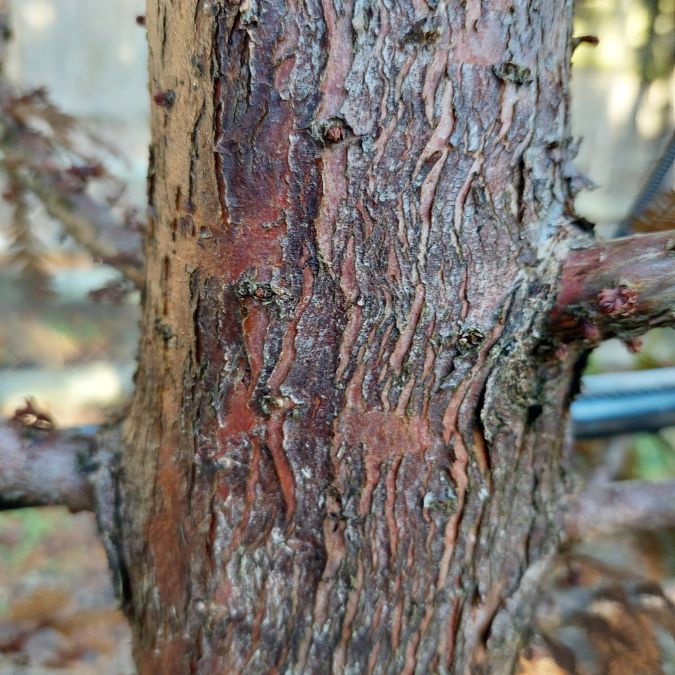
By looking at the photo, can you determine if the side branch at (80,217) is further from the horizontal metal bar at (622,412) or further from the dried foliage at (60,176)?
the horizontal metal bar at (622,412)

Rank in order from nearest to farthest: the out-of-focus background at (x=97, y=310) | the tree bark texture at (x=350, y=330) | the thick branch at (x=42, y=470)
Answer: the tree bark texture at (x=350, y=330) < the thick branch at (x=42, y=470) < the out-of-focus background at (x=97, y=310)

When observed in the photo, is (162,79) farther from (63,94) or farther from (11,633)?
(63,94)

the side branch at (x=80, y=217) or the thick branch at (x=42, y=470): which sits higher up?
the side branch at (x=80, y=217)

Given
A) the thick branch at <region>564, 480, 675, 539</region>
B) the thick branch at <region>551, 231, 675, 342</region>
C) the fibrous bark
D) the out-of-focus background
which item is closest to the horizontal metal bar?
the out-of-focus background

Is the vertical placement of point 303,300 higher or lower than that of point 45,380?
higher

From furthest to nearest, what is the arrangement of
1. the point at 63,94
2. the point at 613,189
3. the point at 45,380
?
the point at 613,189 < the point at 63,94 < the point at 45,380

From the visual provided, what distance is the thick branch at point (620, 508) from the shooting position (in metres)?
0.85

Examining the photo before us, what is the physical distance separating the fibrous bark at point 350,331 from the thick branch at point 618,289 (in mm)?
22

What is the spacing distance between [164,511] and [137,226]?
2.05 feet

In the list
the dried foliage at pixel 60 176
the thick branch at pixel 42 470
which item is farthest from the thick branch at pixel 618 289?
the dried foliage at pixel 60 176

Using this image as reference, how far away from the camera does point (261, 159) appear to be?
577mm

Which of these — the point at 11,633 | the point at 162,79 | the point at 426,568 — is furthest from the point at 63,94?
the point at 426,568

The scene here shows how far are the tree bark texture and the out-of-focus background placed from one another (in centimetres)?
66

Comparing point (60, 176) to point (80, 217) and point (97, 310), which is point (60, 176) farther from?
point (97, 310)
